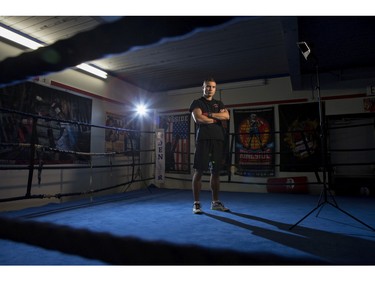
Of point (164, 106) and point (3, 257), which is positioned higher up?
point (164, 106)

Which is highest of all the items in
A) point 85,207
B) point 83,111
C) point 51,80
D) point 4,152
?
point 51,80

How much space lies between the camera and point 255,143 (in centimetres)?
518

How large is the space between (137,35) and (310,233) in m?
2.04

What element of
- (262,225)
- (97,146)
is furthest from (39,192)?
(262,225)

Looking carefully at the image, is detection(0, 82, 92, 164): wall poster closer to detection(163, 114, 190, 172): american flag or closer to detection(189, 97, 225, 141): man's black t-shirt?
detection(189, 97, 225, 141): man's black t-shirt

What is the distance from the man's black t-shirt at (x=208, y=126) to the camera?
108 inches

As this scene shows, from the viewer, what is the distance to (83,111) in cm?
443

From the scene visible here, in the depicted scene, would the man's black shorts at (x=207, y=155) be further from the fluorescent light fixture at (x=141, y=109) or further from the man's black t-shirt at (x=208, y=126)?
the fluorescent light fixture at (x=141, y=109)

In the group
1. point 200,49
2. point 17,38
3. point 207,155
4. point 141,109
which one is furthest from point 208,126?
point 141,109

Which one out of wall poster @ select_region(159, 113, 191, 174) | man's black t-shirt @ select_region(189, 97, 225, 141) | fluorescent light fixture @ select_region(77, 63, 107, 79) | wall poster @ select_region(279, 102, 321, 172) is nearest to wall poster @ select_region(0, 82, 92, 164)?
fluorescent light fixture @ select_region(77, 63, 107, 79)

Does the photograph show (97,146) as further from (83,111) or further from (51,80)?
(51,80)

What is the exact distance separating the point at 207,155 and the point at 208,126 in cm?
31

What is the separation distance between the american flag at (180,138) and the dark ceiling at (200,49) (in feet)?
2.57

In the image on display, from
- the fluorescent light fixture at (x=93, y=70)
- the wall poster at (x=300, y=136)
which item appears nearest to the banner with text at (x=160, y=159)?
the fluorescent light fixture at (x=93, y=70)
